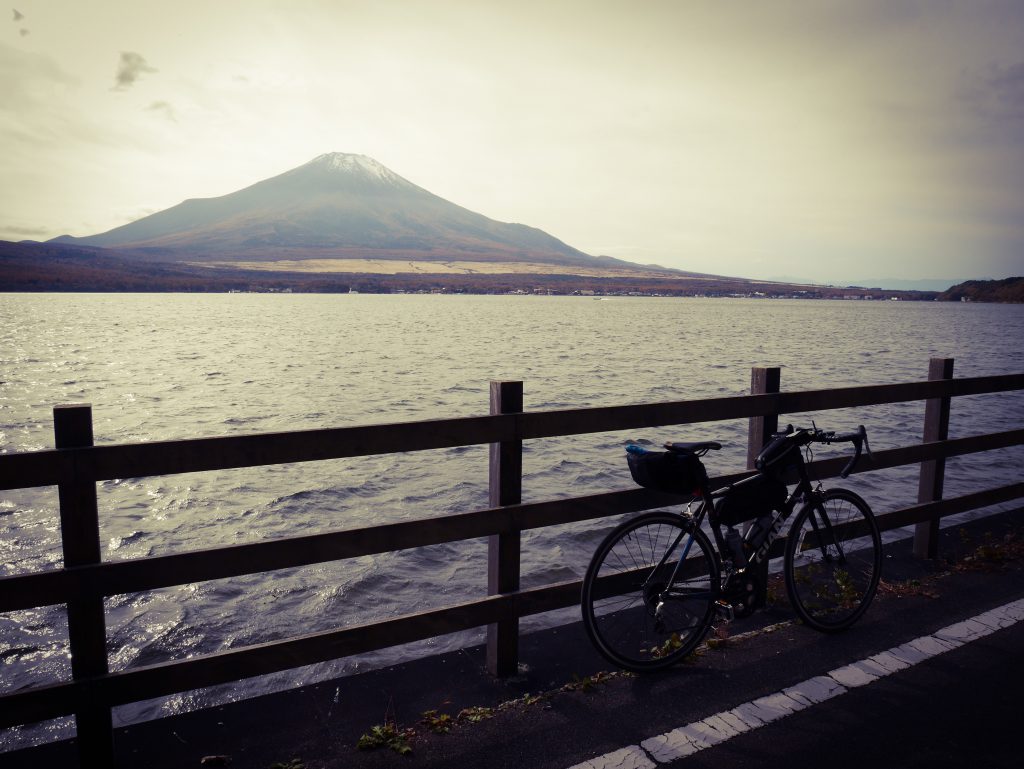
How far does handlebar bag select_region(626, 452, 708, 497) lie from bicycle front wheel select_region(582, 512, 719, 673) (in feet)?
0.65

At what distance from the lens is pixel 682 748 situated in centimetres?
381

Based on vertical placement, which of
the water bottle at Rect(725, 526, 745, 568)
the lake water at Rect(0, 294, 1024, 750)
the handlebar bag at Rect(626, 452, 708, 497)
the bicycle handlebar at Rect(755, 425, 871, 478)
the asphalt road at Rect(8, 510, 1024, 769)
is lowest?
the lake water at Rect(0, 294, 1024, 750)

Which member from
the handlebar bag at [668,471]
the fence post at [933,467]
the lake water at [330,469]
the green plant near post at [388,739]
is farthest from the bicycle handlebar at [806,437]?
the lake water at [330,469]

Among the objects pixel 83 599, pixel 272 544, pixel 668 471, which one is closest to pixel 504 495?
pixel 668 471

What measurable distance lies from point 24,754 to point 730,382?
127 ft

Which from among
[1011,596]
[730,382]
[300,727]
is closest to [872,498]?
[1011,596]

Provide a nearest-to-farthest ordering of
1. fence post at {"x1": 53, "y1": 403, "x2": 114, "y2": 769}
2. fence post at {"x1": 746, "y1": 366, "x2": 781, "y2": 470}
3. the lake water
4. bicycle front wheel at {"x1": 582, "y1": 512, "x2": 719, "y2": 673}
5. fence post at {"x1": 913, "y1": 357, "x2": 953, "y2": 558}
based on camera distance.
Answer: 1. fence post at {"x1": 53, "y1": 403, "x2": 114, "y2": 769}
2. bicycle front wheel at {"x1": 582, "y1": 512, "x2": 719, "y2": 673}
3. fence post at {"x1": 746, "y1": 366, "x2": 781, "y2": 470}
4. fence post at {"x1": 913, "y1": 357, "x2": 953, "y2": 558}
5. the lake water

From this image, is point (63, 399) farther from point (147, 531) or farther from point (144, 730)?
point (144, 730)

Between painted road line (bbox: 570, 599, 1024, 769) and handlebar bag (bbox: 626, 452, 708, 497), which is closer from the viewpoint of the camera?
painted road line (bbox: 570, 599, 1024, 769)

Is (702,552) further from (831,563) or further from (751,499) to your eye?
(831,563)

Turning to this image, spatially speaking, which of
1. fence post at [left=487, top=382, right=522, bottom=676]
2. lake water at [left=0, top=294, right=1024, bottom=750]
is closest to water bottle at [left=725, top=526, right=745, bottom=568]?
fence post at [left=487, top=382, right=522, bottom=676]

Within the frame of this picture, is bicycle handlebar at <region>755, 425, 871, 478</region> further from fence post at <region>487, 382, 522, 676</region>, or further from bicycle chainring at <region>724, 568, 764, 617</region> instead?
fence post at <region>487, 382, 522, 676</region>

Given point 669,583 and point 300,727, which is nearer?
point 300,727

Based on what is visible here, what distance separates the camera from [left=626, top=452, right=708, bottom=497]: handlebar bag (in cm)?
448
